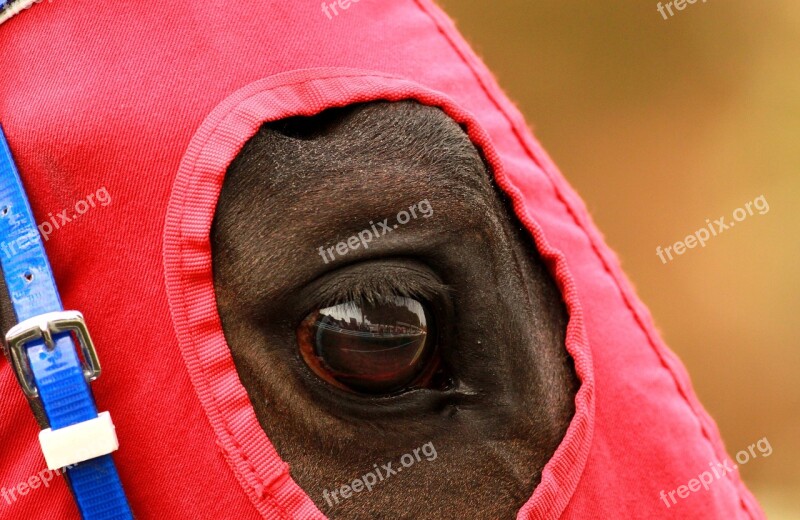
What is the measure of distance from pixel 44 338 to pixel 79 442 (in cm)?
13

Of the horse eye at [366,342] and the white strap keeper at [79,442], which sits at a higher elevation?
the white strap keeper at [79,442]

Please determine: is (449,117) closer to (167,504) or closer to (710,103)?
(167,504)

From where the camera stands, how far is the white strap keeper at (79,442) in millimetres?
1025

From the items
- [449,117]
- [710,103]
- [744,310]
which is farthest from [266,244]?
[710,103]

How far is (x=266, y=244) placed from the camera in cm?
110

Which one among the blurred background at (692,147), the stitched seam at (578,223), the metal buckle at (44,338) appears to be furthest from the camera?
the blurred background at (692,147)

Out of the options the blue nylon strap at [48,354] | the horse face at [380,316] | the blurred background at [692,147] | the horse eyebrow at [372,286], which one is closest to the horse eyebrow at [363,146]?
the horse face at [380,316]

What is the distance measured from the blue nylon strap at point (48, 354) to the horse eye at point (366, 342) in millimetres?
273

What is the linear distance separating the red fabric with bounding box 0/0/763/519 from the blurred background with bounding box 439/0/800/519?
443cm

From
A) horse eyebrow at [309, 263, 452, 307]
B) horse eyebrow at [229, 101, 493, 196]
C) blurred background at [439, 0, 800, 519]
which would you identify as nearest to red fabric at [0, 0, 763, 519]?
horse eyebrow at [229, 101, 493, 196]

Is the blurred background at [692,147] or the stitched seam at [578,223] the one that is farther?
the blurred background at [692,147]

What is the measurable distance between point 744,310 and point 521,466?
16.5 ft

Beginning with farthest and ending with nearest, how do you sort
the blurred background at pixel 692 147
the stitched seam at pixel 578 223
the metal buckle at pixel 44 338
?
the blurred background at pixel 692 147 < the stitched seam at pixel 578 223 < the metal buckle at pixel 44 338

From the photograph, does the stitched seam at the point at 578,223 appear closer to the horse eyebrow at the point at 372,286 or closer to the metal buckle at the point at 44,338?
the horse eyebrow at the point at 372,286
